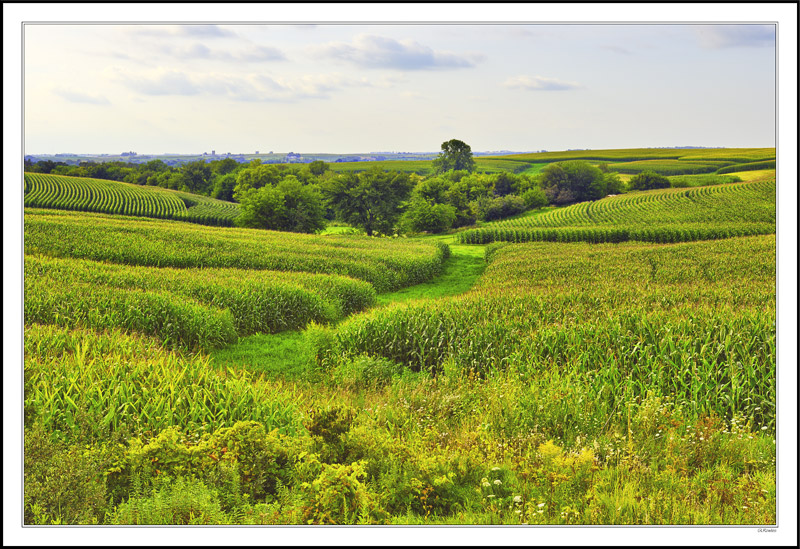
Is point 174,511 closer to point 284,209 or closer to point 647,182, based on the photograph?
point 284,209

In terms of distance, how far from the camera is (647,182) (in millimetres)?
94500

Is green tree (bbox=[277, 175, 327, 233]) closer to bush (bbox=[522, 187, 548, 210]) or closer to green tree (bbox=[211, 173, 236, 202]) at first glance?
green tree (bbox=[211, 173, 236, 202])

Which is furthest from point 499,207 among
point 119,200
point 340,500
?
point 340,500

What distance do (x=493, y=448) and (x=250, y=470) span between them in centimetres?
249

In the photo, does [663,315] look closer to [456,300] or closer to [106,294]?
[456,300]

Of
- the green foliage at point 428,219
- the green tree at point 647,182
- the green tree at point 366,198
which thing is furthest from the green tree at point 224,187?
the green tree at point 647,182

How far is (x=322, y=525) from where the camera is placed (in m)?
3.62

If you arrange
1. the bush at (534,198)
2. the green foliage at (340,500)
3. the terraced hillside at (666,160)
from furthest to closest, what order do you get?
the terraced hillside at (666,160) → the bush at (534,198) → the green foliage at (340,500)

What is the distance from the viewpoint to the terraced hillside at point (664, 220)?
42500 millimetres

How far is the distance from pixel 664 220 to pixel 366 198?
4042cm

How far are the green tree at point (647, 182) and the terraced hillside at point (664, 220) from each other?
25.9 m

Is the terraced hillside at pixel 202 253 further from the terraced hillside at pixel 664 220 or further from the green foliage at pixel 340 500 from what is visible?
the terraced hillside at pixel 664 220
